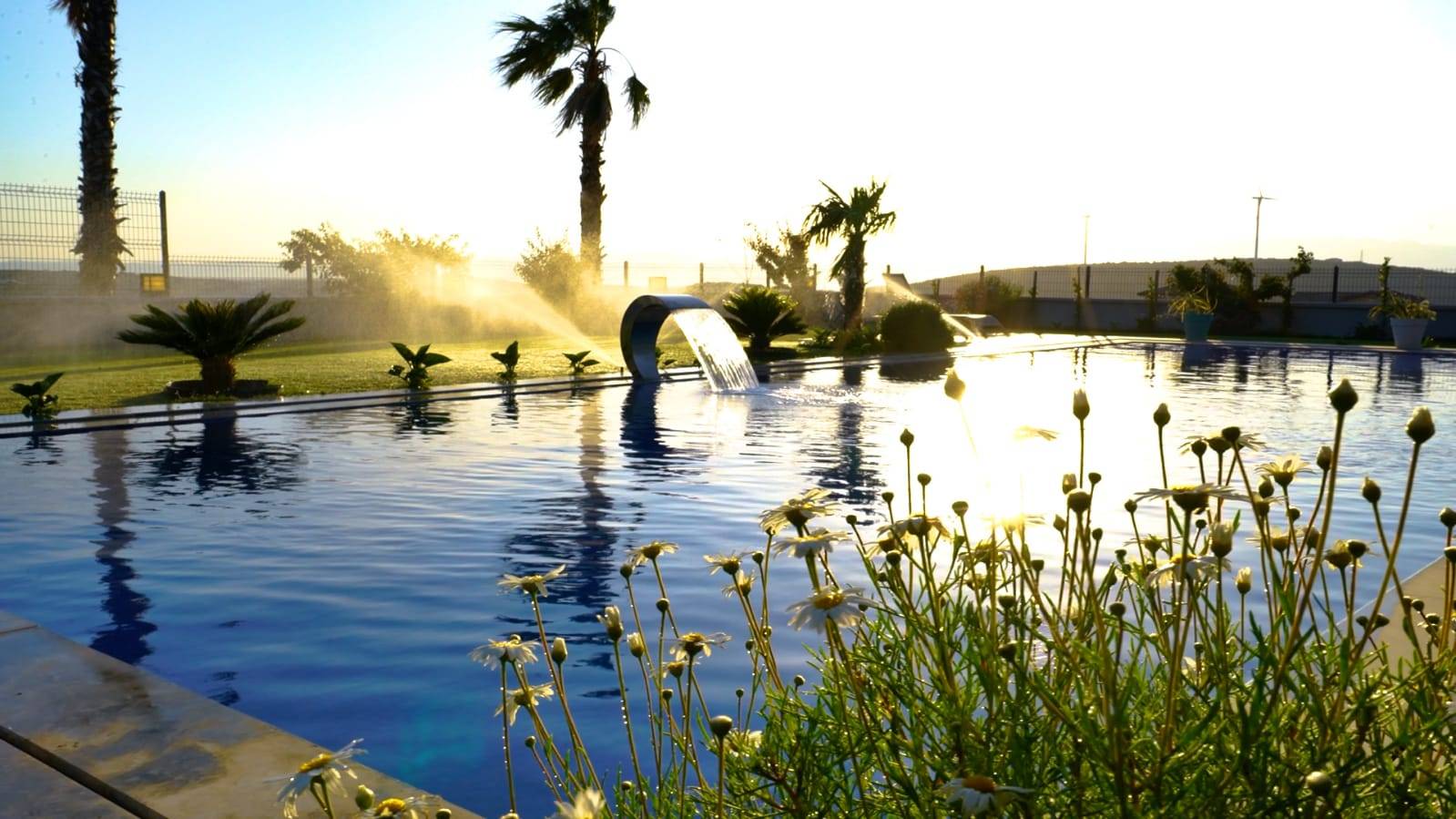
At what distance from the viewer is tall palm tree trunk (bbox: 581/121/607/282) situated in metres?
27.7

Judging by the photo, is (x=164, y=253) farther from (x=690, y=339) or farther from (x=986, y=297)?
(x=986, y=297)

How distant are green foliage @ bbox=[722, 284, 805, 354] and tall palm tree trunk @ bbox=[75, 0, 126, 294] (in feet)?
38.5

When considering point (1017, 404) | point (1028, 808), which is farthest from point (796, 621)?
point (1017, 404)

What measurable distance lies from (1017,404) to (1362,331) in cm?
2262

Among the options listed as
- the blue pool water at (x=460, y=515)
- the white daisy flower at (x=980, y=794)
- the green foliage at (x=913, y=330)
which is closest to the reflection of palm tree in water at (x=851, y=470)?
the blue pool water at (x=460, y=515)

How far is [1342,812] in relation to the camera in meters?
1.91

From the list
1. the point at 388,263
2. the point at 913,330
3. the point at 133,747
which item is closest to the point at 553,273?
the point at 388,263

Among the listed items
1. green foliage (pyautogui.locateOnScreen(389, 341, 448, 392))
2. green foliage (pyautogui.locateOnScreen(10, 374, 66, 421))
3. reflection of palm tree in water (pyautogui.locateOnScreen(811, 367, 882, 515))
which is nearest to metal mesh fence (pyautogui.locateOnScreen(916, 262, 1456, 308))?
green foliage (pyautogui.locateOnScreen(389, 341, 448, 392))

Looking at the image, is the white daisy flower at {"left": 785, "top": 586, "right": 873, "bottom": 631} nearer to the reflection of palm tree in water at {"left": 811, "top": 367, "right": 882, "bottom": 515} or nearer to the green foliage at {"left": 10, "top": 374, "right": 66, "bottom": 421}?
the reflection of palm tree in water at {"left": 811, "top": 367, "right": 882, "bottom": 515}

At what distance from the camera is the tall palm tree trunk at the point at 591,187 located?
91.0 ft

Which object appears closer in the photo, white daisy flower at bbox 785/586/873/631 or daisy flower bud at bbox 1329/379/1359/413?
daisy flower bud at bbox 1329/379/1359/413

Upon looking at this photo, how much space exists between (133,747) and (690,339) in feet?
49.5

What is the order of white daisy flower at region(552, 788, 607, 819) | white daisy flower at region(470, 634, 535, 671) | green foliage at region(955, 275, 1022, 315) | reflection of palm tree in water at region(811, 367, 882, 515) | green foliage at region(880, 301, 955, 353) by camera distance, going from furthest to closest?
green foliage at region(955, 275, 1022, 315), green foliage at region(880, 301, 955, 353), reflection of palm tree in water at region(811, 367, 882, 515), white daisy flower at region(470, 634, 535, 671), white daisy flower at region(552, 788, 607, 819)

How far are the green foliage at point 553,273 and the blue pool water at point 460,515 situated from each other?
17.8 meters
